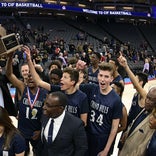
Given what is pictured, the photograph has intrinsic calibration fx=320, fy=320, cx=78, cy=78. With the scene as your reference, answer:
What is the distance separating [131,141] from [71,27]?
90.5 feet

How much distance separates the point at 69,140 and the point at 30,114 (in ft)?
4.02

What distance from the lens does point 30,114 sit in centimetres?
421

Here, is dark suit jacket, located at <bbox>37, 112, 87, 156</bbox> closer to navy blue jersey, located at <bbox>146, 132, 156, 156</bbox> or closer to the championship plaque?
navy blue jersey, located at <bbox>146, 132, 156, 156</bbox>

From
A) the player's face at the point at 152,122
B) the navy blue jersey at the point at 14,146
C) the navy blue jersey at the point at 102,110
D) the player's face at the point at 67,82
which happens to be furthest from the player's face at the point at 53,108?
the player's face at the point at 152,122

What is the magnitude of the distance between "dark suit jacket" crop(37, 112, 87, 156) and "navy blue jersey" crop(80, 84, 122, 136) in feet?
2.00

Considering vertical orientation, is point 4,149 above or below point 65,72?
below

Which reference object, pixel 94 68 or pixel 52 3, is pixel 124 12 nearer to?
pixel 52 3

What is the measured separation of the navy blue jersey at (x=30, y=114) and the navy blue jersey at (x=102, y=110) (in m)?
0.71

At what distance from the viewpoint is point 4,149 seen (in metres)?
2.82

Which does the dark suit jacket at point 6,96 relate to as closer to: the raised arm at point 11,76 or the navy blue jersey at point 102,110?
the raised arm at point 11,76

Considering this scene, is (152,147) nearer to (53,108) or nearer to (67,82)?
(53,108)

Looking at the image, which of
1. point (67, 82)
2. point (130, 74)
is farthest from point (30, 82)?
point (130, 74)

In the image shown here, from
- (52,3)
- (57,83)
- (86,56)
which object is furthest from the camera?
(52,3)

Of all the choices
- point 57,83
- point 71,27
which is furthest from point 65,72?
point 71,27
